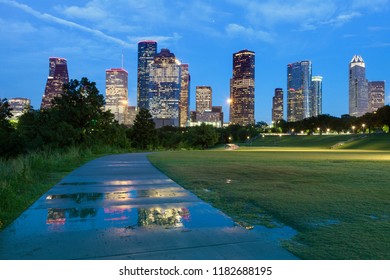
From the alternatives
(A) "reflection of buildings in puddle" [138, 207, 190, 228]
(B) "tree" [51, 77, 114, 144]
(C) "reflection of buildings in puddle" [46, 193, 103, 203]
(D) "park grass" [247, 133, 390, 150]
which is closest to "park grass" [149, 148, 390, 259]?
(A) "reflection of buildings in puddle" [138, 207, 190, 228]

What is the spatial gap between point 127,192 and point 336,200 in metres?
5.15

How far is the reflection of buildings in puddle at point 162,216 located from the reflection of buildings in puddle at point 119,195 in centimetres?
158

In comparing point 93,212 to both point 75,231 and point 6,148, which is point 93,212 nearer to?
point 75,231

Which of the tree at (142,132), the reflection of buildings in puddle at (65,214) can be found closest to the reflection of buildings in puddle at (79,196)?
the reflection of buildings in puddle at (65,214)

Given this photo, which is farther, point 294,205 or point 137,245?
point 294,205

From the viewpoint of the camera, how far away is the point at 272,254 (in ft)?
15.0

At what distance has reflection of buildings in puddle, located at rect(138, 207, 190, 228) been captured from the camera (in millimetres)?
6164

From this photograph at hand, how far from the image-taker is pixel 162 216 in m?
6.71

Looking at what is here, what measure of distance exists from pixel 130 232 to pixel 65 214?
6.29ft

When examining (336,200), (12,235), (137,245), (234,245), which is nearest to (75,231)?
(12,235)

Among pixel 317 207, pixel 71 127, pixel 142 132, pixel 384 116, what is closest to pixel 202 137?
pixel 142 132

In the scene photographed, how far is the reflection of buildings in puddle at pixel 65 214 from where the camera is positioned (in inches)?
252

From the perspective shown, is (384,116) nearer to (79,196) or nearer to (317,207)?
(317,207)

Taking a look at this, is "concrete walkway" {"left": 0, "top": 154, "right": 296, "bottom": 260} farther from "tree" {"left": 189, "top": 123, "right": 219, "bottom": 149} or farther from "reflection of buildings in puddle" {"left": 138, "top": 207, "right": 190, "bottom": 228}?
"tree" {"left": 189, "top": 123, "right": 219, "bottom": 149}
